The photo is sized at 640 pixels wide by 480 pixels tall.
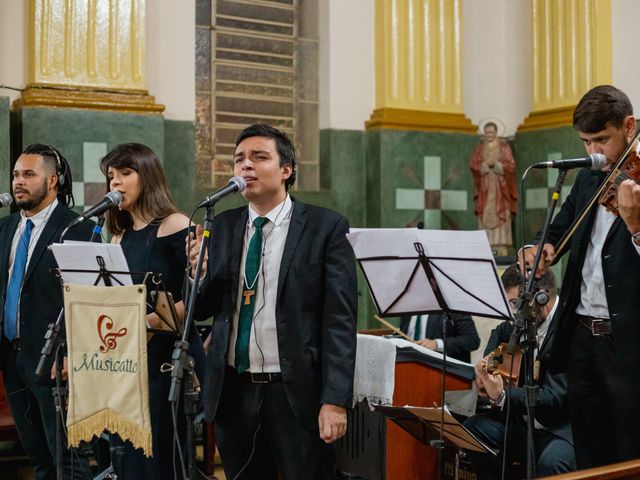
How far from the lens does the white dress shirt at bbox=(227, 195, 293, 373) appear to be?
10.8 feet

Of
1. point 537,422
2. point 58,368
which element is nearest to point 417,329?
point 537,422

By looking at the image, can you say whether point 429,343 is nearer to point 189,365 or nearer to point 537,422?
point 537,422

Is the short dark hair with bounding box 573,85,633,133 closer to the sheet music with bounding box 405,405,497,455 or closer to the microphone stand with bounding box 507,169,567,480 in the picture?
the microphone stand with bounding box 507,169,567,480

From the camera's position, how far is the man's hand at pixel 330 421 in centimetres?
320

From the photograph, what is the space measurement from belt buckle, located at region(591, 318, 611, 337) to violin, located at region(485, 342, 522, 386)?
923 millimetres

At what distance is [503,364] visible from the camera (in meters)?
4.70

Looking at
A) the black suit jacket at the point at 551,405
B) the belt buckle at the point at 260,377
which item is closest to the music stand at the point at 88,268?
the belt buckle at the point at 260,377

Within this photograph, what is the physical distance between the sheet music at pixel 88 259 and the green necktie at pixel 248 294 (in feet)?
2.09

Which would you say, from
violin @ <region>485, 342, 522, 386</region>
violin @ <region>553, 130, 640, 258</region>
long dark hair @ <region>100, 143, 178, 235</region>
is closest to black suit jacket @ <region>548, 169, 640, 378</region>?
violin @ <region>553, 130, 640, 258</region>

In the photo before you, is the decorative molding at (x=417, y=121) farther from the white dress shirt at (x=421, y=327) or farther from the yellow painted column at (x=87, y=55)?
the white dress shirt at (x=421, y=327)

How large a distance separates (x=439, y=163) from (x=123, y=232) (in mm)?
5000

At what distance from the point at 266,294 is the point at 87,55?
4.56 metres

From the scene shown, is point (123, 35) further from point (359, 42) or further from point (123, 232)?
point (123, 232)

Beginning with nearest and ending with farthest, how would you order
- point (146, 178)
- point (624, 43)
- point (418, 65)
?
point (146, 178) < point (624, 43) < point (418, 65)
